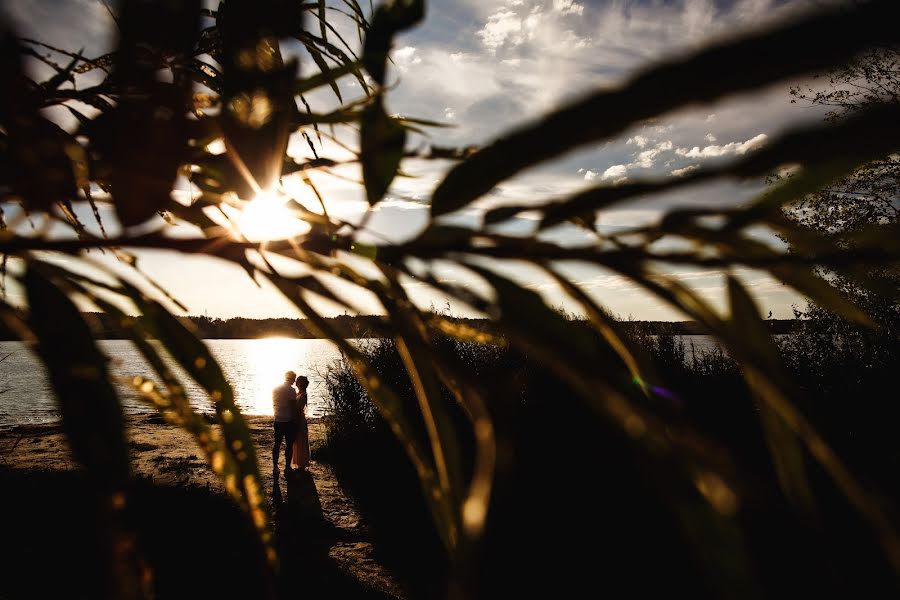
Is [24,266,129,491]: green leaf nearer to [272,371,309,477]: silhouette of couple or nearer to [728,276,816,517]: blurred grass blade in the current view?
[728,276,816,517]: blurred grass blade

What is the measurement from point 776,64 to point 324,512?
620 centimetres

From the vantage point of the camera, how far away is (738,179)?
186mm

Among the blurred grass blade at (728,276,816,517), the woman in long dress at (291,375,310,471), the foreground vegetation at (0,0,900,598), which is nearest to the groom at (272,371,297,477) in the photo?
the woman in long dress at (291,375,310,471)

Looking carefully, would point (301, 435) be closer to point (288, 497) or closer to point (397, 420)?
point (288, 497)

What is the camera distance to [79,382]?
262mm

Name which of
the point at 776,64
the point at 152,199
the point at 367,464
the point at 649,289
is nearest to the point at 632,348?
the point at 649,289

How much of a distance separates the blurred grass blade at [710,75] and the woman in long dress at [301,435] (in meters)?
6.52

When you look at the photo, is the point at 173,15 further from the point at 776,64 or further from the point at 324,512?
the point at 324,512

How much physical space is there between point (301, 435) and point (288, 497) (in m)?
0.96

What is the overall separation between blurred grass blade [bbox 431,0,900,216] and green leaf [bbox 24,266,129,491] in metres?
0.25

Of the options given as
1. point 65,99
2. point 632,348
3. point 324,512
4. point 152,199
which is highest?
point 65,99

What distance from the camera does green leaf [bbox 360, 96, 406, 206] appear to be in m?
0.29

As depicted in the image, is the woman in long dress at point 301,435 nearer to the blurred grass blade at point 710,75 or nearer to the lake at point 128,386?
the lake at point 128,386

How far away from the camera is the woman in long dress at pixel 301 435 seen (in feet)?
20.9
